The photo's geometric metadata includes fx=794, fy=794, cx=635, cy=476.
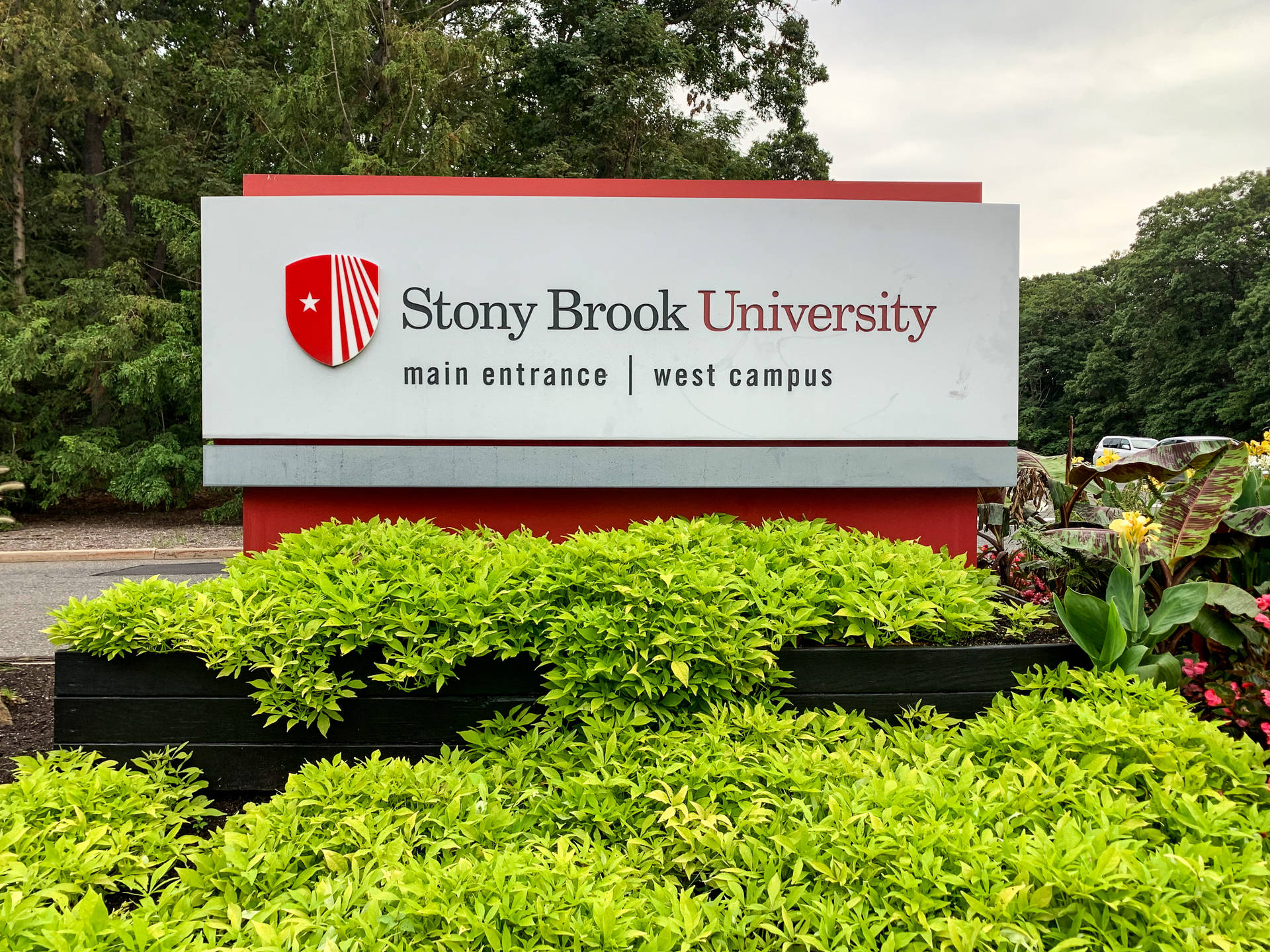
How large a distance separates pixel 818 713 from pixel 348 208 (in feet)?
9.67

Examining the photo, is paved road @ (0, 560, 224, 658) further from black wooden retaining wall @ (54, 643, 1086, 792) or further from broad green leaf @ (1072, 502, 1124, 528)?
broad green leaf @ (1072, 502, 1124, 528)

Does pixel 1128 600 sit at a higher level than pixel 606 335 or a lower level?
lower

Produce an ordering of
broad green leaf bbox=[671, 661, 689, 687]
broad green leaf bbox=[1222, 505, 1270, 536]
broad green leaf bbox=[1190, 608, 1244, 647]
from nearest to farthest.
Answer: broad green leaf bbox=[671, 661, 689, 687] < broad green leaf bbox=[1190, 608, 1244, 647] < broad green leaf bbox=[1222, 505, 1270, 536]

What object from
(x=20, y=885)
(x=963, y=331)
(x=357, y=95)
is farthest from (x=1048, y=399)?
(x=20, y=885)

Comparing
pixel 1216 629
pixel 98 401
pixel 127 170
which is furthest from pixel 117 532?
pixel 1216 629

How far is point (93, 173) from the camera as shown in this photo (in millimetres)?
14516

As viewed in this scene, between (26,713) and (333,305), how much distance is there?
2570 mm

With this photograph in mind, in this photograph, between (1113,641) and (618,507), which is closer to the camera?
(1113,641)

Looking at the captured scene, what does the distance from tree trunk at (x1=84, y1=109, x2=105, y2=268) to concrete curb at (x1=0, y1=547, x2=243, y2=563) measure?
6677 millimetres

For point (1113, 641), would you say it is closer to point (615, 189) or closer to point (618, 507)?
point (618, 507)

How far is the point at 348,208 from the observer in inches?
143

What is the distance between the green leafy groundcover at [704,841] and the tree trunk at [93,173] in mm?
14964

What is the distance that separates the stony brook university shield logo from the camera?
3609mm

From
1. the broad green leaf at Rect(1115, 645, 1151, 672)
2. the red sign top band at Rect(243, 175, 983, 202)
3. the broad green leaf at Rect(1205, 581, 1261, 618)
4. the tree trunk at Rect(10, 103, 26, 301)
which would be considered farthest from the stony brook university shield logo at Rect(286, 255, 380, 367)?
the tree trunk at Rect(10, 103, 26, 301)
